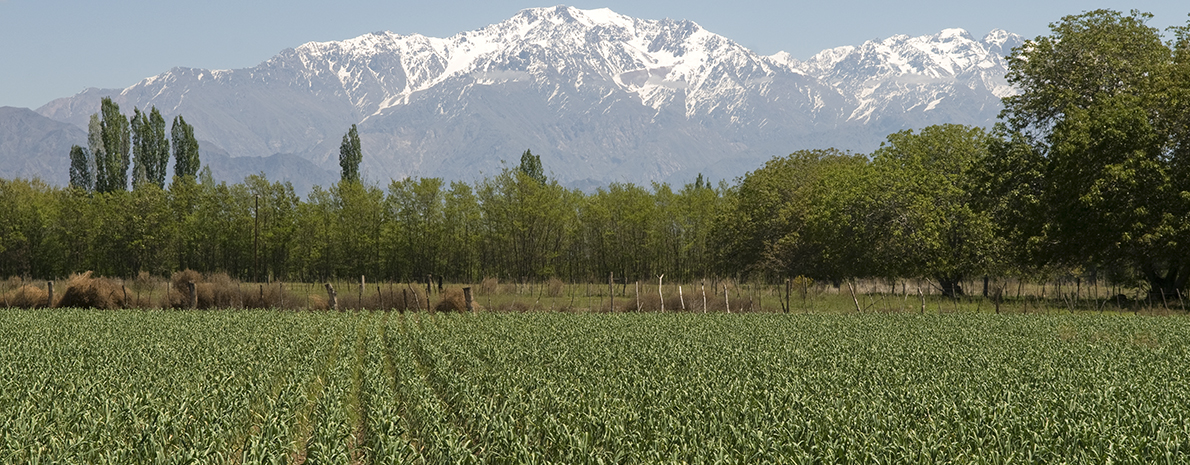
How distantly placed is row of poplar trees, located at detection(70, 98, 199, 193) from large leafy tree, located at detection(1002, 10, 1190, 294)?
262 ft

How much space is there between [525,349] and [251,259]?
70.6m

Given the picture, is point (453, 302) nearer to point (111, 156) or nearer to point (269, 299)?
point (269, 299)

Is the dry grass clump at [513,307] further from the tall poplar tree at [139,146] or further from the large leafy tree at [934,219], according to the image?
the tall poplar tree at [139,146]

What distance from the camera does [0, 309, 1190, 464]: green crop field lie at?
10.2m

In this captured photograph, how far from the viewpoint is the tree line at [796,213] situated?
36.0m

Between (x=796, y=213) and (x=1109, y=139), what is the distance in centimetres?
2764

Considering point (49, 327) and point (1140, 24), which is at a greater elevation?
point (1140, 24)

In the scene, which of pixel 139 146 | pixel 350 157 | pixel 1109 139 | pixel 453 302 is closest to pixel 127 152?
pixel 139 146

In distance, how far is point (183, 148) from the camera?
93.6 meters

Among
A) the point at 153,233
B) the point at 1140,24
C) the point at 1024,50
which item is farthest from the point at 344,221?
the point at 1140,24

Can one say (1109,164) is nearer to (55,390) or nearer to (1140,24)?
(1140,24)

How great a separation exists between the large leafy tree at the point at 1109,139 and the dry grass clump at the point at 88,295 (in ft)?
152

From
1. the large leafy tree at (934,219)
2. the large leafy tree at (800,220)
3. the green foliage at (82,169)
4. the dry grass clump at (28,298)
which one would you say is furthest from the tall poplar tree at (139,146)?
the large leafy tree at (934,219)

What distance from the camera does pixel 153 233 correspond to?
7669 cm
